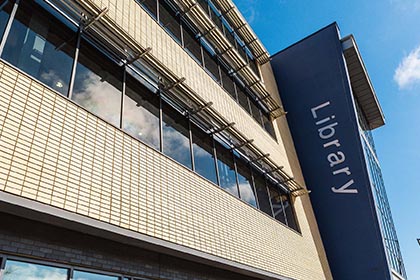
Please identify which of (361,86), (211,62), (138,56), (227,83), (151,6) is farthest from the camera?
(361,86)

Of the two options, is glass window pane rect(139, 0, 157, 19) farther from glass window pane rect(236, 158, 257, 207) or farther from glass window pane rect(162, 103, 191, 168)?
glass window pane rect(236, 158, 257, 207)

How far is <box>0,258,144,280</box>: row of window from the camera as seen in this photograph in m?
4.03

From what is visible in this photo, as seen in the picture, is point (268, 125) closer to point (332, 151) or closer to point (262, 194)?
point (332, 151)

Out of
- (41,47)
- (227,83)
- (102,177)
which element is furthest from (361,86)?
(41,47)

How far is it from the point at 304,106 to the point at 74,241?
46.1ft

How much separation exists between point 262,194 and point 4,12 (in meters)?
8.75

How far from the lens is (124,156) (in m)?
5.76

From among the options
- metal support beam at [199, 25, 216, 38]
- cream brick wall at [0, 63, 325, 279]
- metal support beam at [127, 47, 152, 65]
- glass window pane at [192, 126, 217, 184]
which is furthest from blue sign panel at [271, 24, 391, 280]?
metal support beam at [127, 47, 152, 65]

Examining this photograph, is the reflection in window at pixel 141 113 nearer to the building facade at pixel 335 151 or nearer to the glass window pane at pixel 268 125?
the glass window pane at pixel 268 125

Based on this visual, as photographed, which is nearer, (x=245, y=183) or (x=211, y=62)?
(x=245, y=183)

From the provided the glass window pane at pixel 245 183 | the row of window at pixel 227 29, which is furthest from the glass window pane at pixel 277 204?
the row of window at pixel 227 29

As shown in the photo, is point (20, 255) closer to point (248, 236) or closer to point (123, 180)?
point (123, 180)

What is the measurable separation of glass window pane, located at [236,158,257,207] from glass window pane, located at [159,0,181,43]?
4.21 metres

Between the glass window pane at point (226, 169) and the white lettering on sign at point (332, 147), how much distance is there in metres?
6.81
